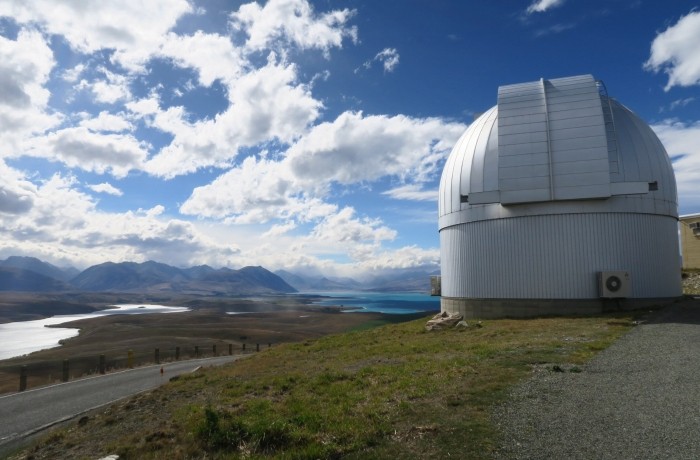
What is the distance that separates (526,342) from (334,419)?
384 inches

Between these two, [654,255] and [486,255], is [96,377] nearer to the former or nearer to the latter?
[486,255]

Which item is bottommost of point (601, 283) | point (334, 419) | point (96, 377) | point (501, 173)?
point (96, 377)

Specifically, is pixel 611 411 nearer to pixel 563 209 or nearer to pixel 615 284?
pixel 615 284

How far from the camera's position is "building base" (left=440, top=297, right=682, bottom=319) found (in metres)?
22.3

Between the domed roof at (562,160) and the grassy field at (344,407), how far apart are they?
8231 millimetres

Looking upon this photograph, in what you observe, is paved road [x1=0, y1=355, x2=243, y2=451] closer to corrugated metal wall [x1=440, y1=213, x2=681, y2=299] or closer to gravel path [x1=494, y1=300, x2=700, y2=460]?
gravel path [x1=494, y1=300, x2=700, y2=460]

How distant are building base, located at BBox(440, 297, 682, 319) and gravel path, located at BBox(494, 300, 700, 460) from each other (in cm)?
1034

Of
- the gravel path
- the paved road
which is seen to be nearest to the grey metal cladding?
the gravel path

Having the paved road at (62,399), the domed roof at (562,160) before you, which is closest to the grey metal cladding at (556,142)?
the domed roof at (562,160)

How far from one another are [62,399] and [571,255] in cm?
2461

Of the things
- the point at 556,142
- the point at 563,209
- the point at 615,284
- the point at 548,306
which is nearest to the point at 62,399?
the point at 548,306

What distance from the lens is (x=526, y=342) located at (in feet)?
50.6

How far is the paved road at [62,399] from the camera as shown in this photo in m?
12.9

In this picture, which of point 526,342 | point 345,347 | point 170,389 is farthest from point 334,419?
point 345,347
